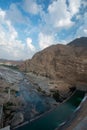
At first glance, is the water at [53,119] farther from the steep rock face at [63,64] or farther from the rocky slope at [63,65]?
the steep rock face at [63,64]

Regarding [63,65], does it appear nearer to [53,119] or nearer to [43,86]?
[43,86]

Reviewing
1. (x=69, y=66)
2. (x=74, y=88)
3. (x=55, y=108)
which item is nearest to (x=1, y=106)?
(x=55, y=108)

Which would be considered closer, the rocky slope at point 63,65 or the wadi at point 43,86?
the wadi at point 43,86

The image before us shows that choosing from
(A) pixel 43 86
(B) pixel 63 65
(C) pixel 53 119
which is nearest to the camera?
(C) pixel 53 119

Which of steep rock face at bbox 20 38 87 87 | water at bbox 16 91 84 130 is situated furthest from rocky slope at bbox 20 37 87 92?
water at bbox 16 91 84 130

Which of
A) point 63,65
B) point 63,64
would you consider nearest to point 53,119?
point 63,65

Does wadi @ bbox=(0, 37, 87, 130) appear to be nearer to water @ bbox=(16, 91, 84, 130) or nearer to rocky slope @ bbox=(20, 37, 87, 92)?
rocky slope @ bbox=(20, 37, 87, 92)

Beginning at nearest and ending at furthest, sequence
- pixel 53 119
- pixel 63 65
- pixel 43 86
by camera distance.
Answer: pixel 53 119 < pixel 43 86 < pixel 63 65

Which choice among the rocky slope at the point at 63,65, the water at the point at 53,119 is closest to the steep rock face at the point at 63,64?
the rocky slope at the point at 63,65
